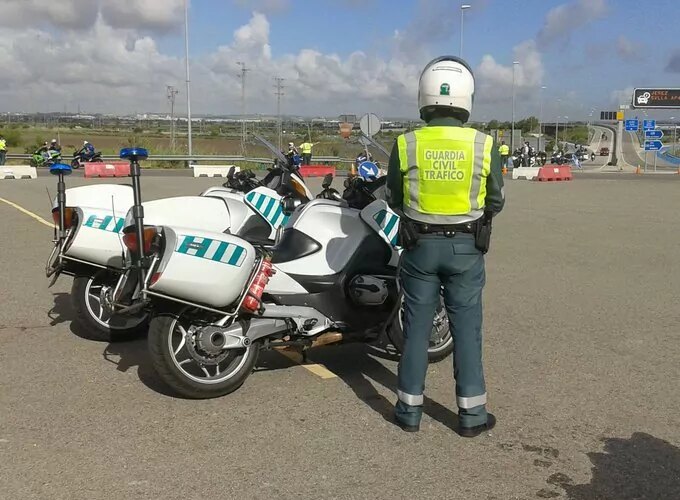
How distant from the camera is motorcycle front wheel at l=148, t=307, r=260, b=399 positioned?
4137 millimetres

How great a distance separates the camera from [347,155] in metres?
6.58

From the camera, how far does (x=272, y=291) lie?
4.57 metres

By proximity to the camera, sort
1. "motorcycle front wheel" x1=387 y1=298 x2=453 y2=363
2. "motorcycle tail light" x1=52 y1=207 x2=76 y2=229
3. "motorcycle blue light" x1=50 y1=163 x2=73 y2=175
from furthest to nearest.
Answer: "motorcycle tail light" x1=52 y1=207 x2=76 y2=229 → "motorcycle blue light" x1=50 y1=163 x2=73 y2=175 → "motorcycle front wheel" x1=387 y1=298 x2=453 y2=363

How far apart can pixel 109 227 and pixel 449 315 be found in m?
2.68

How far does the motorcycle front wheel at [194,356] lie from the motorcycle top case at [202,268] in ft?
0.71

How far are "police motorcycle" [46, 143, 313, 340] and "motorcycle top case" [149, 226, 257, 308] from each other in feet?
2.42

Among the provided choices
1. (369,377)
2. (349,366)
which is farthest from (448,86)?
(349,366)

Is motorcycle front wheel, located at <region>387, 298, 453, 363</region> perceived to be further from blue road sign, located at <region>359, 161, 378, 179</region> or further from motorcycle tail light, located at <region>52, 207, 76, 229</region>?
motorcycle tail light, located at <region>52, 207, 76, 229</region>

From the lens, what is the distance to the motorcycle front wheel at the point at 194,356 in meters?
4.14

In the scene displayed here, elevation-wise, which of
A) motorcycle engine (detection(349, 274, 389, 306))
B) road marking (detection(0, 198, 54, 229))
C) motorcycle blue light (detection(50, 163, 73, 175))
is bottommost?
road marking (detection(0, 198, 54, 229))

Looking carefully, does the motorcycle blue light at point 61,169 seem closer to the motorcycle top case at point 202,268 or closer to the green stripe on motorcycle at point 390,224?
the motorcycle top case at point 202,268

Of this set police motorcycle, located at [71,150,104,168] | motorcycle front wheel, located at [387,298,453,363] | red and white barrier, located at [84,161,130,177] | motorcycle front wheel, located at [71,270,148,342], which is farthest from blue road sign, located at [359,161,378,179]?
police motorcycle, located at [71,150,104,168]

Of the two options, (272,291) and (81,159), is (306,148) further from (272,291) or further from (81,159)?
(81,159)

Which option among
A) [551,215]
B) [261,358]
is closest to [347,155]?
[261,358]
